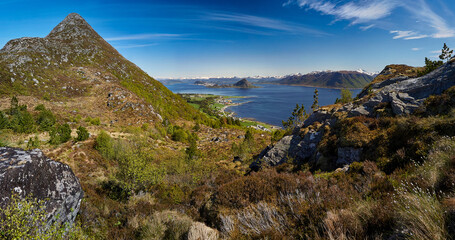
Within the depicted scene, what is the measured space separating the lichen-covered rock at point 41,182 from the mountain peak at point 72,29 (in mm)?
92745

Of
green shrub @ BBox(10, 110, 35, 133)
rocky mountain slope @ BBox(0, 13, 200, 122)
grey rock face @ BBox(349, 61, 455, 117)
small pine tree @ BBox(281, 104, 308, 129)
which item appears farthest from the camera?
small pine tree @ BBox(281, 104, 308, 129)

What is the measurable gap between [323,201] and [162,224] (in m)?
6.65

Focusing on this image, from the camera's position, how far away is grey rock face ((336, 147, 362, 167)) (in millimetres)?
12455

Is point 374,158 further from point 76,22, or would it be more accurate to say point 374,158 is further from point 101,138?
point 76,22

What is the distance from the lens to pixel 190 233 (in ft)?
21.0

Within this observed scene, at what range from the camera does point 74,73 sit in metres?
54.8

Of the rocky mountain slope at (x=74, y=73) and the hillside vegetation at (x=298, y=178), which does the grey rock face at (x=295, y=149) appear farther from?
the rocky mountain slope at (x=74, y=73)

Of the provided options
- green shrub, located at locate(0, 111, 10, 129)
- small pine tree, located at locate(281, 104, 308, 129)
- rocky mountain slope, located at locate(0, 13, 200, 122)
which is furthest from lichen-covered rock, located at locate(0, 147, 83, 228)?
small pine tree, located at locate(281, 104, 308, 129)

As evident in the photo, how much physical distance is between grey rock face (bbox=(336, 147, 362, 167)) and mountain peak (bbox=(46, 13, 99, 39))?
10194cm

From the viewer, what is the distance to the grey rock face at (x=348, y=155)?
1245 centimetres

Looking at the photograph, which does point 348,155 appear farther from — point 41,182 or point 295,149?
point 41,182

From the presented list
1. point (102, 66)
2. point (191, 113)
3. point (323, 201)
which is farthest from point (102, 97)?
point (323, 201)

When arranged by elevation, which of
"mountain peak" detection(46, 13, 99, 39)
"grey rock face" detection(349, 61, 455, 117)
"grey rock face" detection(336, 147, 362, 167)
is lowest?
"grey rock face" detection(336, 147, 362, 167)

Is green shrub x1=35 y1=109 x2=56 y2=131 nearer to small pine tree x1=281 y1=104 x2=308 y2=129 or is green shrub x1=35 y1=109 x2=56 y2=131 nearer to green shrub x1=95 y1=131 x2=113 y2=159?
green shrub x1=95 y1=131 x2=113 y2=159
